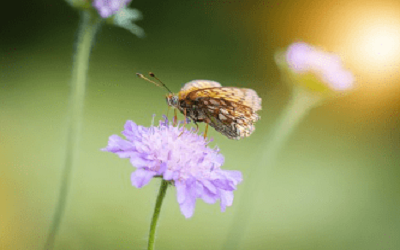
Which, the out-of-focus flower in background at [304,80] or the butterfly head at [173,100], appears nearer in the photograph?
the butterfly head at [173,100]

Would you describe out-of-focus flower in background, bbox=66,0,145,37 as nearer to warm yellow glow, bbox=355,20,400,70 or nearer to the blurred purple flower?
the blurred purple flower

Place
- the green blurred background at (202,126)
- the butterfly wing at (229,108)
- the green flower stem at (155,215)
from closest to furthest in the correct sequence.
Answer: the green flower stem at (155,215)
the butterfly wing at (229,108)
the green blurred background at (202,126)

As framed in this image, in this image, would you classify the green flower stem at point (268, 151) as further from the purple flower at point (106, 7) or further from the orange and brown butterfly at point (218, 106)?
the purple flower at point (106, 7)

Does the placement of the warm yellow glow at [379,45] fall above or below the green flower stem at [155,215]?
above

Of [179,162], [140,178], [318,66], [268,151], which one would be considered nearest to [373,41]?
[318,66]

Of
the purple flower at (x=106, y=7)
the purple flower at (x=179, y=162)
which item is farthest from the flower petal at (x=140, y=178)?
the purple flower at (x=106, y=7)

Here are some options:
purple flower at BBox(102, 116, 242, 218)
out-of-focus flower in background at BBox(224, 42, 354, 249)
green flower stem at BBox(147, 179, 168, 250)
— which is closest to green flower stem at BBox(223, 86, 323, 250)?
out-of-focus flower in background at BBox(224, 42, 354, 249)

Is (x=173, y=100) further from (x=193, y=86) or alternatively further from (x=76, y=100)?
(x=76, y=100)
